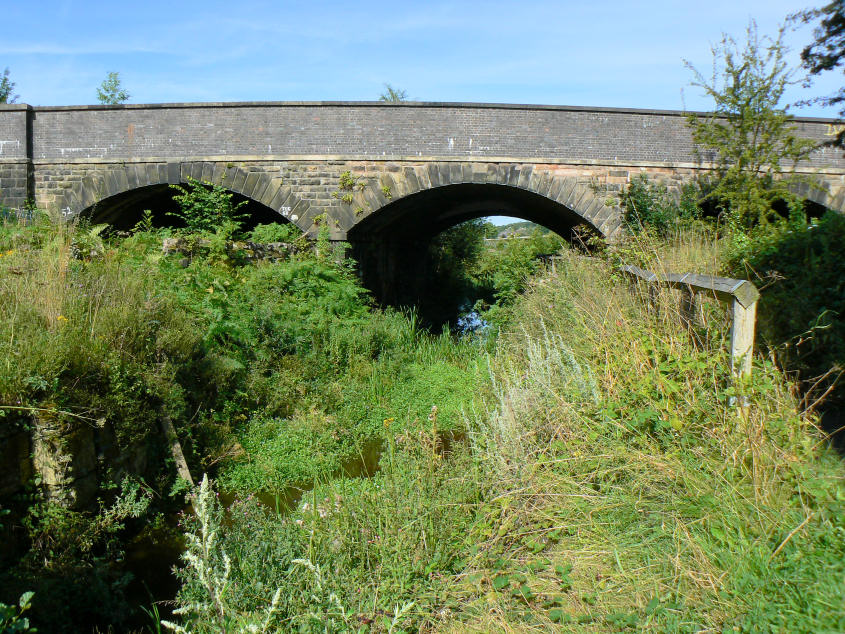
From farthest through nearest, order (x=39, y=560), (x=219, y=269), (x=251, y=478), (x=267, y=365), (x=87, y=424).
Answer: (x=219, y=269)
(x=267, y=365)
(x=251, y=478)
(x=87, y=424)
(x=39, y=560)

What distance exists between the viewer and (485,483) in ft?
10.7

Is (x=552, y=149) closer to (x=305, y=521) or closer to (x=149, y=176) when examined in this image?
(x=149, y=176)

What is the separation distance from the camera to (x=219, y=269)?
770 cm

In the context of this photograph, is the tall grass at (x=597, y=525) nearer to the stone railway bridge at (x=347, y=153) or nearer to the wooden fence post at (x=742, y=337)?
the wooden fence post at (x=742, y=337)

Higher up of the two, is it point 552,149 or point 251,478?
point 552,149

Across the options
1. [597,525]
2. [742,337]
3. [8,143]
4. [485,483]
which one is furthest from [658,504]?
[8,143]

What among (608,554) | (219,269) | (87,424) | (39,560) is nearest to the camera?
(608,554)

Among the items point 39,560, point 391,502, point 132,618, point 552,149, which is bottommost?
point 132,618

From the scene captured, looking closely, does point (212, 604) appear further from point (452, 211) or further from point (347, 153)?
point (452, 211)

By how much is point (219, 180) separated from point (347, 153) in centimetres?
253

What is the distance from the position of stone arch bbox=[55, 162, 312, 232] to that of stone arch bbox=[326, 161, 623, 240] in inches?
38.4

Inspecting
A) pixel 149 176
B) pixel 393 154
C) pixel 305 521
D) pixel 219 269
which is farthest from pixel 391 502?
pixel 149 176

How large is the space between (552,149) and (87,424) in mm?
9814

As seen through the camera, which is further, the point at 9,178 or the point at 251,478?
the point at 9,178
